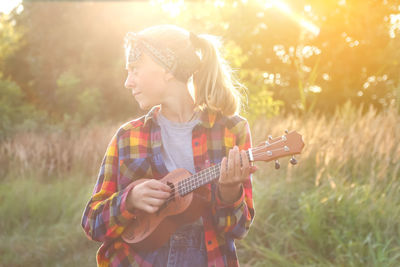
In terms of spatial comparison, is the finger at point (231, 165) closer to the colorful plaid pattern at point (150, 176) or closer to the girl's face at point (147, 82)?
the colorful plaid pattern at point (150, 176)

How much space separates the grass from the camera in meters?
3.54

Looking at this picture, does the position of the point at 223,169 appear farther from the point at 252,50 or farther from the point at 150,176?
the point at 252,50

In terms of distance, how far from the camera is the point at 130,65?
2.00 m

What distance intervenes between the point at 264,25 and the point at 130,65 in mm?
14502

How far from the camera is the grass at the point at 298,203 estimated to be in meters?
3.54

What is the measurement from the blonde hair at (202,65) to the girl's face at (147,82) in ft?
0.34

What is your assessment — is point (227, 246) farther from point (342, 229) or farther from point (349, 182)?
point (349, 182)

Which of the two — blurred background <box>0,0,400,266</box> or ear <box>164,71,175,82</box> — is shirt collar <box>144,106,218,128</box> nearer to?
ear <box>164,71,175,82</box>

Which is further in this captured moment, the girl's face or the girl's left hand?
the girl's face

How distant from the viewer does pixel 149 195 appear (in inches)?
68.1

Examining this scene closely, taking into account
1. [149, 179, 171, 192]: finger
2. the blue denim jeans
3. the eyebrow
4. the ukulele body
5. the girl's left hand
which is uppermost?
the eyebrow

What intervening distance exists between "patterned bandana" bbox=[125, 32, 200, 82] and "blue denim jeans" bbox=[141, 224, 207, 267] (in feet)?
2.58

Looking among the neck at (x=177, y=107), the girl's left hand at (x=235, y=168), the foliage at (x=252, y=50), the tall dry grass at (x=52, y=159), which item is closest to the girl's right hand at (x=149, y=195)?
the girl's left hand at (x=235, y=168)

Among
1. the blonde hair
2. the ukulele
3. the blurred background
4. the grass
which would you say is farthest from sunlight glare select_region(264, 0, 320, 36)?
the ukulele
